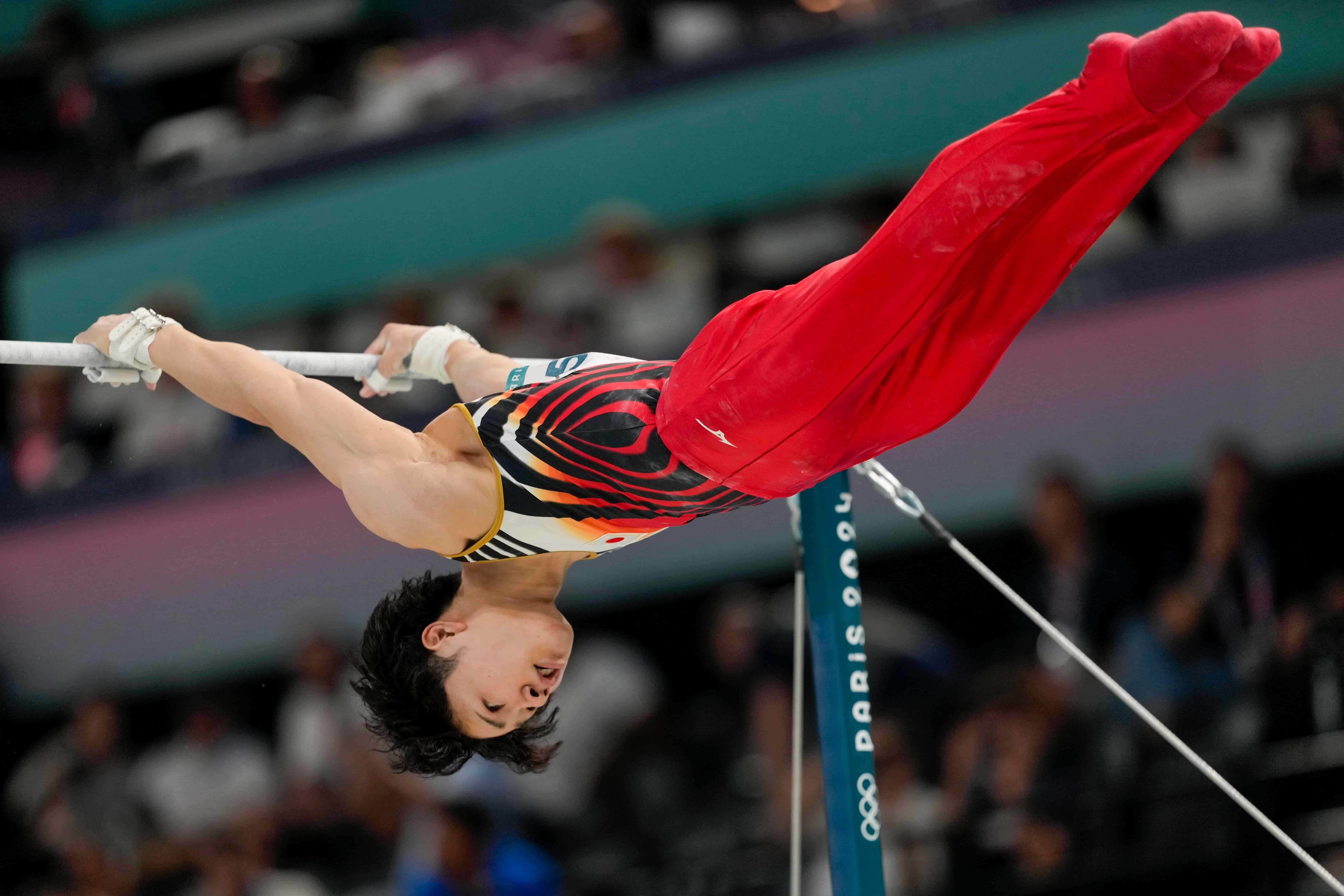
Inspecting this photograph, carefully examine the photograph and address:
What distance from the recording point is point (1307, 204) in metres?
4.78

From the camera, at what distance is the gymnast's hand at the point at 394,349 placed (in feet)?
10.3

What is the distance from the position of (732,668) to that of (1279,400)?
2239 millimetres

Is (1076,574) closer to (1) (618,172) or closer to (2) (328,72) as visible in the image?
(1) (618,172)

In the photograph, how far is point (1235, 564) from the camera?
4.41 m

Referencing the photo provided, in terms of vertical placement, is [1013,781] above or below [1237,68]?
below

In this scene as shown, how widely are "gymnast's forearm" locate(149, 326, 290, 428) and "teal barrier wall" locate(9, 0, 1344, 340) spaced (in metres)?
3.58

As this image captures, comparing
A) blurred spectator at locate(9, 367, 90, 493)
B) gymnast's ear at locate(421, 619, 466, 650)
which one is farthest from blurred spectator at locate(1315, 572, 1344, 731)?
blurred spectator at locate(9, 367, 90, 493)

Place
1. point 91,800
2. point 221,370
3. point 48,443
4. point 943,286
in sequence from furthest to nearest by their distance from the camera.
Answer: point 48,443 → point 91,800 → point 221,370 → point 943,286

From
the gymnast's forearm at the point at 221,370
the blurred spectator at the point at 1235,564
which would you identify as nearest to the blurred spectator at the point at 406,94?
the blurred spectator at the point at 1235,564

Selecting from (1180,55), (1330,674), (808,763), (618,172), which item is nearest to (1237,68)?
(1180,55)

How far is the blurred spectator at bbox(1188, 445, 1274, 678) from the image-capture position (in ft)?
14.3

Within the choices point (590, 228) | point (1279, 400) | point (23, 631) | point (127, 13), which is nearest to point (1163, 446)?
point (1279, 400)

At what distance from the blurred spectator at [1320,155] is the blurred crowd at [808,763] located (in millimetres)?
1077

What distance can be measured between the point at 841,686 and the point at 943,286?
801mm
